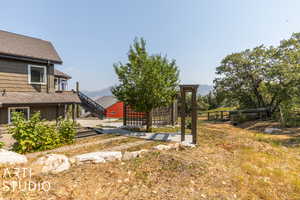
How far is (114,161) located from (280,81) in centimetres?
1467

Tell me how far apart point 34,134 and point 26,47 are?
6.20 metres

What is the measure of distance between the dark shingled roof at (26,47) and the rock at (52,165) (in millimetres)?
6649

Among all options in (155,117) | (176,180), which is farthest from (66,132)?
(155,117)

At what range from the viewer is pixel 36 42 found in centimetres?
952

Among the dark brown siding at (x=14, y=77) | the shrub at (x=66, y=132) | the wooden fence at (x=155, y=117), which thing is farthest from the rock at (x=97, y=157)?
the dark brown siding at (x=14, y=77)

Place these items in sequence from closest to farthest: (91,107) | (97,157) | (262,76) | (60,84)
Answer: (97,157)
(60,84)
(262,76)
(91,107)

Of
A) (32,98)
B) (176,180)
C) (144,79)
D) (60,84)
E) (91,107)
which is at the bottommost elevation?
(176,180)

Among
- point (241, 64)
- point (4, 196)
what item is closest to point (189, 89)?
point (4, 196)

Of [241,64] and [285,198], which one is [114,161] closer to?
→ [285,198]

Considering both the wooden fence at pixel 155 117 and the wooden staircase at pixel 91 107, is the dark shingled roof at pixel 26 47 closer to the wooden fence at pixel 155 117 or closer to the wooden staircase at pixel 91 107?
the wooden fence at pixel 155 117

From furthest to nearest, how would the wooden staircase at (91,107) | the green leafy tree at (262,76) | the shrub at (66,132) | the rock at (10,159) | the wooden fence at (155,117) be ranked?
the wooden staircase at (91,107) → the green leafy tree at (262,76) → the wooden fence at (155,117) → the shrub at (66,132) → the rock at (10,159)

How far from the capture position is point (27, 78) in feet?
25.7

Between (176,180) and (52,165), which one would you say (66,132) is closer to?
(52,165)

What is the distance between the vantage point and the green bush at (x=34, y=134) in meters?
4.81
